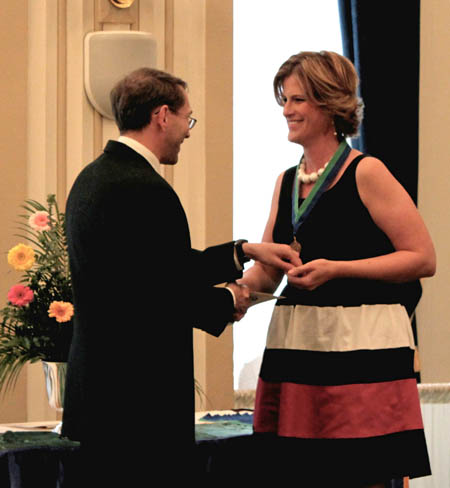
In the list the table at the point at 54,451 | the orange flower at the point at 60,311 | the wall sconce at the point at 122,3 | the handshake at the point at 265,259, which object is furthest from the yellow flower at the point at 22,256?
the wall sconce at the point at 122,3

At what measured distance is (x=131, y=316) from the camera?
2277mm

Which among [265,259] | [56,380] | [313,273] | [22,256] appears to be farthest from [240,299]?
[22,256]

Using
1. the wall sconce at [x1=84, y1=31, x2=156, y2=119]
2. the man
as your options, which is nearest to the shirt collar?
the man

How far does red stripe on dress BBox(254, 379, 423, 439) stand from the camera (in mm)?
2379

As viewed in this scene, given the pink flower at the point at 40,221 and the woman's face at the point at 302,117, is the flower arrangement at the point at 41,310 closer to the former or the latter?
the pink flower at the point at 40,221

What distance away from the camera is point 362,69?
454cm

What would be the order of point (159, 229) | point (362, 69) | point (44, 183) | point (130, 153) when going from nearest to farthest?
point (159, 229) → point (130, 153) → point (44, 183) → point (362, 69)

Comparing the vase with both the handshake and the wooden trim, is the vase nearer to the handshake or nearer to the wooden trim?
the handshake

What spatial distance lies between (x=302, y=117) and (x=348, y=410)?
0.77m

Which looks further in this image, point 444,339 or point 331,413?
point 444,339

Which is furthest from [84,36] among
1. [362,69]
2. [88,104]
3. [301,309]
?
[301,309]

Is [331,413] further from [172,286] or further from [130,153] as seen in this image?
[130,153]

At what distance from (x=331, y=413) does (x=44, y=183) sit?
190 cm

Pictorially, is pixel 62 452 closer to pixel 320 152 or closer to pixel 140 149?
pixel 140 149
